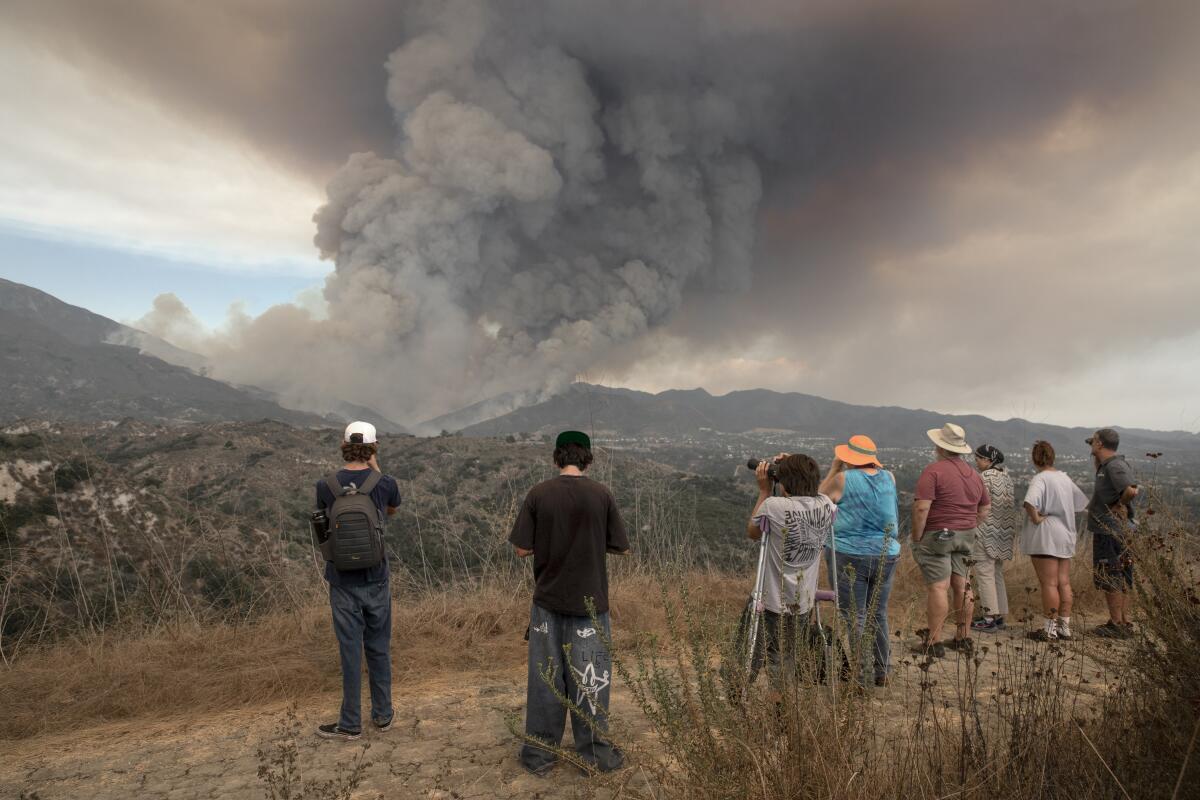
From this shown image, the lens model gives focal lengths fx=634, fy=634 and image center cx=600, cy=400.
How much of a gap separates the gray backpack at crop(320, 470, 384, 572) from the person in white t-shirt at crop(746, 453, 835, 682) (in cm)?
230

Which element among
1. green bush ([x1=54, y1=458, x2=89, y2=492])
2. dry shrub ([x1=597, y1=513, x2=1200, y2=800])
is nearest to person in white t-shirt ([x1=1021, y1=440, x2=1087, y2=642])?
dry shrub ([x1=597, y1=513, x2=1200, y2=800])

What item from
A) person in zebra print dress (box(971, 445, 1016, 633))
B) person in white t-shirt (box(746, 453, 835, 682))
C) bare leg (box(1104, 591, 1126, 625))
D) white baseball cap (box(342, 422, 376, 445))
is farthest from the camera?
person in zebra print dress (box(971, 445, 1016, 633))

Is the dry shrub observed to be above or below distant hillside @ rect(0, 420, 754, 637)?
above

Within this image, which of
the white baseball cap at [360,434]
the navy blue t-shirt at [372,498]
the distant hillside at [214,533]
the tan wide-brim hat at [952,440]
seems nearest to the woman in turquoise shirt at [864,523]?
the tan wide-brim hat at [952,440]

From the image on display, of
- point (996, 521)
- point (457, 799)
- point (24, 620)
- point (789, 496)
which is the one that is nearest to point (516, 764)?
point (457, 799)

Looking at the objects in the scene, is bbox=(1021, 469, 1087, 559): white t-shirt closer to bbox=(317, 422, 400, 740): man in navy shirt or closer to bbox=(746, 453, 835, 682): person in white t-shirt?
bbox=(746, 453, 835, 682): person in white t-shirt

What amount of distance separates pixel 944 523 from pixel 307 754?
4866mm

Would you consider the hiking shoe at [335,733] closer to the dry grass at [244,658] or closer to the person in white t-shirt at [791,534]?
the dry grass at [244,658]

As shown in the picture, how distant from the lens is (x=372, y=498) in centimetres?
406

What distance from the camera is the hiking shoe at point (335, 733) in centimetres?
395

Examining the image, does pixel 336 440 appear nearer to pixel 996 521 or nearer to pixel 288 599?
pixel 288 599

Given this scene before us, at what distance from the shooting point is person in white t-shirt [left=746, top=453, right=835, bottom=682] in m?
3.76

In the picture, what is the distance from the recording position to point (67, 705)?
463cm

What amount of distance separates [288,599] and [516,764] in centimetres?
421
